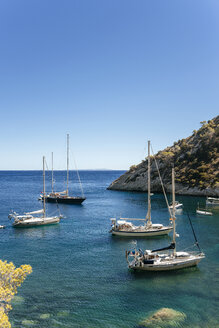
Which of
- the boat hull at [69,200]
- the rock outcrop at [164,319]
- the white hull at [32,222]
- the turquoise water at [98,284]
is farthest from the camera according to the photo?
the boat hull at [69,200]

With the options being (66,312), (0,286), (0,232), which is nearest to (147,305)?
(66,312)

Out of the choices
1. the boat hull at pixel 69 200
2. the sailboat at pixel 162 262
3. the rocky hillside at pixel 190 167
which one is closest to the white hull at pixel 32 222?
the boat hull at pixel 69 200

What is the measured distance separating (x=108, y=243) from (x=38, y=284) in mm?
15574

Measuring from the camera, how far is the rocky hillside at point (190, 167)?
90.6 meters

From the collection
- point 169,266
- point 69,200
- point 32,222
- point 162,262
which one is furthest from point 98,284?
point 69,200

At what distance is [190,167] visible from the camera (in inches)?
4070

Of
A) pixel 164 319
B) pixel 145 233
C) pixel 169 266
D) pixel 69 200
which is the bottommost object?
pixel 164 319

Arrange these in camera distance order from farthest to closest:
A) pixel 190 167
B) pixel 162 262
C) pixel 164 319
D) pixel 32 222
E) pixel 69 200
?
pixel 190 167 → pixel 69 200 → pixel 32 222 → pixel 162 262 → pixel 164 319

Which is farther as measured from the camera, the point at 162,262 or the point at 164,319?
the point at 162,262

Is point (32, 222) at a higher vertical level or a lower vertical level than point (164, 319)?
higher

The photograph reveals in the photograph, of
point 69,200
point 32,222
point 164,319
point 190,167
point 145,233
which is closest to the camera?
point 164,319

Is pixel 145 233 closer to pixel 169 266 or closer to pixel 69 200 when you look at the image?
pixel 169 266

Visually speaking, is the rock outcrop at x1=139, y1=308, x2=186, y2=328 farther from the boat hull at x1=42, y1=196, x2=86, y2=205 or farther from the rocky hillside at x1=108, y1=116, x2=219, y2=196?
the rocky hillside at x1=108, y1=116, x2=219, y2=196

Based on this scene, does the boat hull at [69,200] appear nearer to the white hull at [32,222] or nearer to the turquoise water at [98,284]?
the white hull at [32,222]
